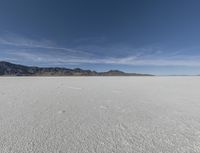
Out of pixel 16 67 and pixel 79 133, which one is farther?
pixel 16 67

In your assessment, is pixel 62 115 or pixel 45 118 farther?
pixel 62 115

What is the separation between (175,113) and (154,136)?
160cm

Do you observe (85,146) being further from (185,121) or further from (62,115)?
(185,121)

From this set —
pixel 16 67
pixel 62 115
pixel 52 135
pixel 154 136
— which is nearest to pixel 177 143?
pixel 154 136

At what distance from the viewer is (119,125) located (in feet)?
9.04

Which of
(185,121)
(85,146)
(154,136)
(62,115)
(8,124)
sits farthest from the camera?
(62,115)

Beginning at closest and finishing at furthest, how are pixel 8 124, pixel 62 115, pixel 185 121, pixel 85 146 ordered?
pixel 85 146
pixel 8 124
pixel 185 121
pixel 62 115

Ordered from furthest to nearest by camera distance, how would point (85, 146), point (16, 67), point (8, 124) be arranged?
point (16, 67) < point (8, 124) < point (85, 146)

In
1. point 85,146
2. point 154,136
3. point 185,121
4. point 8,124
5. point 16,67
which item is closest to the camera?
point 85,146

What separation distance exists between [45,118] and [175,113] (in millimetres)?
3158

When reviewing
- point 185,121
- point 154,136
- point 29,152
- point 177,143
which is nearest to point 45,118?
point 29,152

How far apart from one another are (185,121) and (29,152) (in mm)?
2945

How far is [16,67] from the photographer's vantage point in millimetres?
132250

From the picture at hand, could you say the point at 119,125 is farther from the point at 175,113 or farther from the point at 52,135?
the point at 175,113
